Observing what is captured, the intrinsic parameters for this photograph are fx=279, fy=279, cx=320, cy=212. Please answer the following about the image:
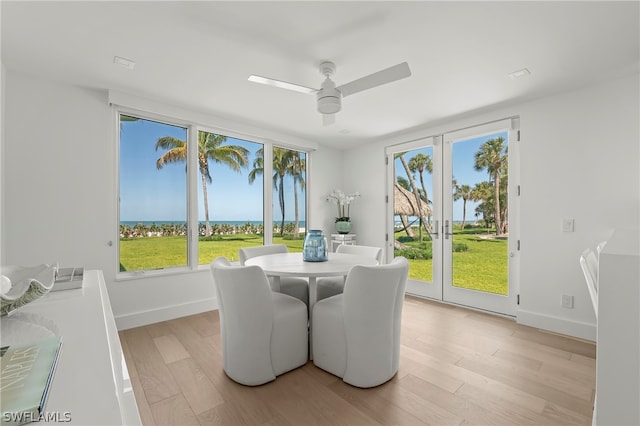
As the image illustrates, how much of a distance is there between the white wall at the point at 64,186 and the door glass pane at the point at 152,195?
0.63 ft

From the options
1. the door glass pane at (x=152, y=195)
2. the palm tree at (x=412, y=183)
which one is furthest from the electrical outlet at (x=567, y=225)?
the door glass pane at (x=152, y=195)

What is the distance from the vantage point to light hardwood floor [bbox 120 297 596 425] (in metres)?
1.57

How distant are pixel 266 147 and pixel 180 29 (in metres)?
2.21

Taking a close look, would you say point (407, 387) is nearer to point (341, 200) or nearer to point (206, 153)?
point (341, 200)

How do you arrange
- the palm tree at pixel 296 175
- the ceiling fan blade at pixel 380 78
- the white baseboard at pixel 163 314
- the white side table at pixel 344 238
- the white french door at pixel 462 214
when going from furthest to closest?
the white side table at pixel 344 238, the palm tree at pixel 296 175, the white french door at pixel 462 214, the white baseboard at pixel 163 314, the ceiling fan blade at pixel 380 78

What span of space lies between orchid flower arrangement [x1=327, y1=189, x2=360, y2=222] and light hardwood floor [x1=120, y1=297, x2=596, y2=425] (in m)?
2.44

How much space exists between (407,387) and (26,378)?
198 centimetres

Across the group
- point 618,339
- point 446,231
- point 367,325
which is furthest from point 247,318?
point 446,231

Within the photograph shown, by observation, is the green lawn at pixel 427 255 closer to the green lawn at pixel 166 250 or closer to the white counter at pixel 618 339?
the green lawn at pixel 166 250

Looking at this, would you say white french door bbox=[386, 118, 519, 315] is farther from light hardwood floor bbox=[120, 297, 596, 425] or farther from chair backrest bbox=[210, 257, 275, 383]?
chair backrest bbox=[210, 257, 275, 383]

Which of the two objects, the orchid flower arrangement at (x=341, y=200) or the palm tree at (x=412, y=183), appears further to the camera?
the orchid flower arrangement at (x=341, y=200)

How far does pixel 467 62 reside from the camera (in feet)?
7.10

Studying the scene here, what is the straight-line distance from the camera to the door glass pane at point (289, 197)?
4.19m

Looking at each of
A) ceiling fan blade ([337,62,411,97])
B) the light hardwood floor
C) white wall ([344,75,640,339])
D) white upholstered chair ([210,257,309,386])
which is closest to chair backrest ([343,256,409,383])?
the light hardwood floor
